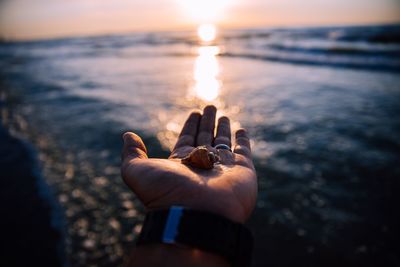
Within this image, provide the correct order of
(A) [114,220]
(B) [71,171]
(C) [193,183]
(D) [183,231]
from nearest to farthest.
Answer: (D) [183,231] < (C) [193,183] < (A) [114,220] < (B) [71,171]

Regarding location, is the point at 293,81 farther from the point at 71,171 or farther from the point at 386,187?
the point at 71,171

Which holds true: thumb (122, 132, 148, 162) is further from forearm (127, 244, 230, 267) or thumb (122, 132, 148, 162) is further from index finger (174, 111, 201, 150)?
forearm (127, 244, 230, 267)

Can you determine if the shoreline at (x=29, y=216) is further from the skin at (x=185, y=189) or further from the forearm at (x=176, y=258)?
the forearm at (x=176, y=258)

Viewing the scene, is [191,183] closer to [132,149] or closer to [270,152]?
[132,149]

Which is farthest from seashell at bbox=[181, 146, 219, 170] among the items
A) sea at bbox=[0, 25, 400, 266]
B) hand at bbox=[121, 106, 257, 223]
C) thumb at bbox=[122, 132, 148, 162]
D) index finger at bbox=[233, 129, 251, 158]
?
sea at bbox=[0, 25, 400, 266]

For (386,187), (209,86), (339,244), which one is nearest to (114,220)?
(339,244)

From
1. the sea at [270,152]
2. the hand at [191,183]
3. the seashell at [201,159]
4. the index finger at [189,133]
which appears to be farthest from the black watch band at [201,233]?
the sea at [270,152]
